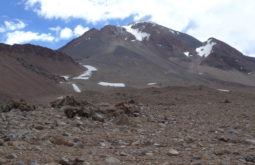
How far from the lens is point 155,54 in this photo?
144 m

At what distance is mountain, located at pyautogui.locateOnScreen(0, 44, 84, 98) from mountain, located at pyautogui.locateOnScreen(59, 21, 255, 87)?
19.2 m

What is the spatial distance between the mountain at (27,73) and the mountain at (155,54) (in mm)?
19185

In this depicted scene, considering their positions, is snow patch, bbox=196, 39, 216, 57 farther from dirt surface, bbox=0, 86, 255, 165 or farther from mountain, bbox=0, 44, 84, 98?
dirt surface, bbox=0, 86, 255, 165

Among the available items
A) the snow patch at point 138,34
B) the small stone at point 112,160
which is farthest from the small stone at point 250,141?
the snow patch at point 138,34

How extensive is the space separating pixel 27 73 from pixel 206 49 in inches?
5363

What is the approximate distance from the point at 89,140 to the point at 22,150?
2065mm

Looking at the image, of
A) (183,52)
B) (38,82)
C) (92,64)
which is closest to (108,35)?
(183,52)

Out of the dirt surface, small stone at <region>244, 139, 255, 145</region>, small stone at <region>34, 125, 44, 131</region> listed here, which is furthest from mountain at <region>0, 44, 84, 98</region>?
small stone at <region>244, 139, 255, 145</region>

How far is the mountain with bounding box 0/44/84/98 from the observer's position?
39031 mm

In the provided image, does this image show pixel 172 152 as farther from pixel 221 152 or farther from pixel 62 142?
pixel 62 142

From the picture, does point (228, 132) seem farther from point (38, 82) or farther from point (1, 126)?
point (38, 82)

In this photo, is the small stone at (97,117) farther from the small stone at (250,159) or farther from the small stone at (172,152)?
the small stone at (250,159)

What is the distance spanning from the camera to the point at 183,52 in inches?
6437

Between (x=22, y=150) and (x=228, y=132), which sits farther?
(x=228, y=132)
